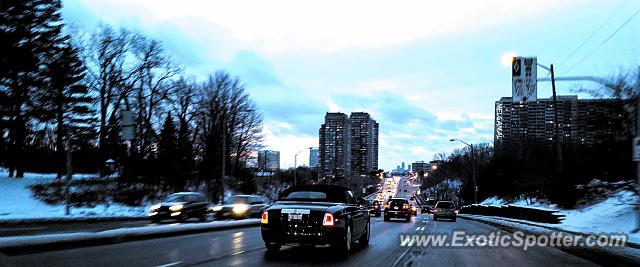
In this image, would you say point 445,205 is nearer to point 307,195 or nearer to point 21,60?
point 307,195

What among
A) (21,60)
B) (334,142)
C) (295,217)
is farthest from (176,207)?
(334,142)

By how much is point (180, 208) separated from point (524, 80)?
19.3 m

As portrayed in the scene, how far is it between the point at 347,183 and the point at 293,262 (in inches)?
4654

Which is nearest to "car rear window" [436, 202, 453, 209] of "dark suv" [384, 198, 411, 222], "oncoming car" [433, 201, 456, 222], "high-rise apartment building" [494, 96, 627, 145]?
"oncoming car" [433, 201, 456, 222]

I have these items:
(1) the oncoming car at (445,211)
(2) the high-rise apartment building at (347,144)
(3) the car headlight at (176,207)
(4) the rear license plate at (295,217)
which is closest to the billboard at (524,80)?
(4) the rear license plate at (295,217)

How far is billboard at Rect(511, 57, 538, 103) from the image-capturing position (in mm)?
23094

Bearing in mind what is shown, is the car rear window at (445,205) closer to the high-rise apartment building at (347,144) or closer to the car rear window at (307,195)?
the car rear window at (307,195)

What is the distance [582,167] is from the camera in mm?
37125

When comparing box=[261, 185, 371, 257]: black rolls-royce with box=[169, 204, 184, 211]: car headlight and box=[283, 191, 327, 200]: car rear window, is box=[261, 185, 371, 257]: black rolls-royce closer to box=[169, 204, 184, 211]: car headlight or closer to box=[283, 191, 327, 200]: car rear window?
box=[283, 191, 327, 200]: car rear window

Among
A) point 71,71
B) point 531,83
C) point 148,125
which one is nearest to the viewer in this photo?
point 531,83

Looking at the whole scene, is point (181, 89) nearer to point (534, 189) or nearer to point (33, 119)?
point (33, 119)

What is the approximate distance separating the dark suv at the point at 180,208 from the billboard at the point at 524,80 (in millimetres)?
18712

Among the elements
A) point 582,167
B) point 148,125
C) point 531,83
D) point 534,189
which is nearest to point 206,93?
point 148,125

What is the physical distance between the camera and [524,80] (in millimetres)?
23391
